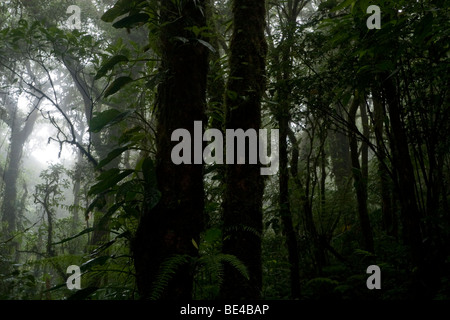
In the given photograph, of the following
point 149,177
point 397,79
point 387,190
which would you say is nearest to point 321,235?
point 387,190

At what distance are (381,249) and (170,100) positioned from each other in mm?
4400

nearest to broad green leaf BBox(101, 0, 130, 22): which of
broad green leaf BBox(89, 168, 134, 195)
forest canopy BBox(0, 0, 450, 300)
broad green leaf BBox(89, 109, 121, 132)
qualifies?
forest canopy BBox(0, 0, 450, 300)

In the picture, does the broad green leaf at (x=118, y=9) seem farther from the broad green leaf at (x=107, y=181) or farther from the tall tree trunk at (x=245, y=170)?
the broad green leaf at (x=107, y=181)

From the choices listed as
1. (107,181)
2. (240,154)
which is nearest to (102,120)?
(107,181)

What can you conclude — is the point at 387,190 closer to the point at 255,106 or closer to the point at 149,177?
the point at 255,106

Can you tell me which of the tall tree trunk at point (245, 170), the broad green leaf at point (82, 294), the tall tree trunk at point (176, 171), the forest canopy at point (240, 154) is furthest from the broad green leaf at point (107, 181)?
the tall tree trunk at point (245, 170)

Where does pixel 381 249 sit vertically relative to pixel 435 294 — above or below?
above

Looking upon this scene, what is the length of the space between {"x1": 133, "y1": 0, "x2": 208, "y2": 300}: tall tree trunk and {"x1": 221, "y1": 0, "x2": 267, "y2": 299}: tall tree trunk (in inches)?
29.5

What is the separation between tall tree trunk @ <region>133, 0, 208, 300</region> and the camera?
1711mm

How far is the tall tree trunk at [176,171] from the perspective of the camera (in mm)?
1711

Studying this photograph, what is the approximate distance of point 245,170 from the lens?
290cm

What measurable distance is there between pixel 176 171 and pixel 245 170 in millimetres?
1145

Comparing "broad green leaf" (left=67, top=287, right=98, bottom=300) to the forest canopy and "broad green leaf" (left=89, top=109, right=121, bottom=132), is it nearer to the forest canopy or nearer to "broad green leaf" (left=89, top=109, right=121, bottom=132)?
the forest canopy

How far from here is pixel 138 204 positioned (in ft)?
6.46
